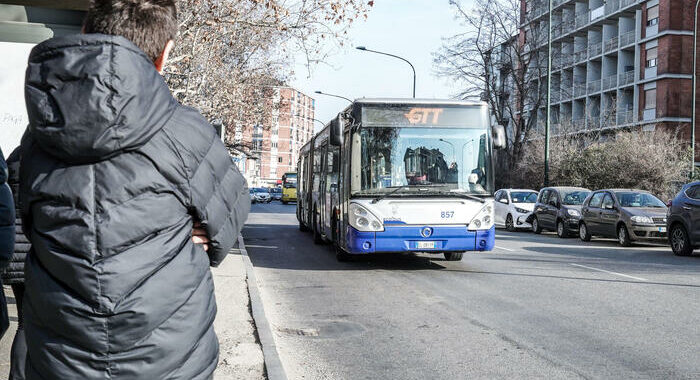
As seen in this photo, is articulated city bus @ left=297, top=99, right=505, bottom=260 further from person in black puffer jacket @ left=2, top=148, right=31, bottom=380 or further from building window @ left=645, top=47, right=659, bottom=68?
building window @ left=645, top=47, right=659, bottom=68

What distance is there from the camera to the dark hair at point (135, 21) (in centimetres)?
225

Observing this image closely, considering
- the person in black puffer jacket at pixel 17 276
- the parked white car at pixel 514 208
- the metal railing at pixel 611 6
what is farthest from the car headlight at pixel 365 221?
the metal railing at pixel 611 6

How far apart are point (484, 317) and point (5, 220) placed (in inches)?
227

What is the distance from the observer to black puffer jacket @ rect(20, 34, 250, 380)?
2.04 meters

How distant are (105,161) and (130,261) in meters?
0.30

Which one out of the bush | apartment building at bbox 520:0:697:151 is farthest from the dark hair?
apartment building at bbox 520:0:697:151

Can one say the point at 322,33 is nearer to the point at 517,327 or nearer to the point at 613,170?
the point at 517,327

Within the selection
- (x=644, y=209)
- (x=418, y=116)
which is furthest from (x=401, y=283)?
(x=644, y=209)

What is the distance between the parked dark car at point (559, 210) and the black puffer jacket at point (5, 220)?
20459mm

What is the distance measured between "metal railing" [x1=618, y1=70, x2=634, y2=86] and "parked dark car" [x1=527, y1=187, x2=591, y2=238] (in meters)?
Answer: 33.1

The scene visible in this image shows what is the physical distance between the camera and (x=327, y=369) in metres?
5.91

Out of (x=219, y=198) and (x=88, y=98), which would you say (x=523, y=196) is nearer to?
(x=219, y=198)

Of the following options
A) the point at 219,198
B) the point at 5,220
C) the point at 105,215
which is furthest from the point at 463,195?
the point at 105,215

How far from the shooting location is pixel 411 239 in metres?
12.0
